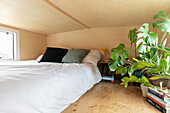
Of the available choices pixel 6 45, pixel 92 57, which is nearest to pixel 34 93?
pixel 92 57

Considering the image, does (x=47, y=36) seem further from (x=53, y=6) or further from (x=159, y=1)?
(x=159, y=1)

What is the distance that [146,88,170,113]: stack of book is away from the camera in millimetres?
1085

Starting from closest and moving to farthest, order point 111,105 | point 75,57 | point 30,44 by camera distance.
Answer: point 111,105 → point 75,57 → point 30,44

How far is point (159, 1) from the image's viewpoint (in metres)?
1.36

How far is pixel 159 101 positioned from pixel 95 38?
209 centimetres

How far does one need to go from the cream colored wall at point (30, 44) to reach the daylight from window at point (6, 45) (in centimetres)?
26

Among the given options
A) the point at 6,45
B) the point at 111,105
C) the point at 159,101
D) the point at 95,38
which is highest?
the point at 95,38

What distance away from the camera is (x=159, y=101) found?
Result: 1184 mm

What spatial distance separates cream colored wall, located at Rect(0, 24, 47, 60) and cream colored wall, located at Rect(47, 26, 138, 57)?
0.60 metres

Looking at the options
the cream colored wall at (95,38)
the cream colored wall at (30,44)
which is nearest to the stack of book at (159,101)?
the cream colored wall at (95,38)

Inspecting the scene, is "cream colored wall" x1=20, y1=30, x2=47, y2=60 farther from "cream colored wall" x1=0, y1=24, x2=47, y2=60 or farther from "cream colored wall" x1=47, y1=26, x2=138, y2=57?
"cream colored wall" x1=47, y1=26, x2=138, y2=57

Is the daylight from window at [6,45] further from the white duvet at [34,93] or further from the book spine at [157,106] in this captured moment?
the book spine at [157,106]

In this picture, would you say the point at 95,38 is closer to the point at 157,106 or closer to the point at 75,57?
the point at 75,57

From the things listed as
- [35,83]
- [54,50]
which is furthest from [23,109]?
[54,50]
